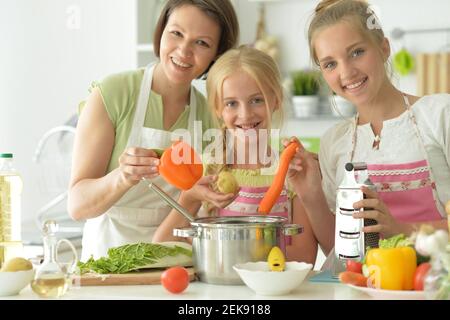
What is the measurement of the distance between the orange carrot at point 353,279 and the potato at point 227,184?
20.7 inches

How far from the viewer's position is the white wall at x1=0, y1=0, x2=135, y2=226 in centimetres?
351

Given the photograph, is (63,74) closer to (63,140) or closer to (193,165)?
(63,140)

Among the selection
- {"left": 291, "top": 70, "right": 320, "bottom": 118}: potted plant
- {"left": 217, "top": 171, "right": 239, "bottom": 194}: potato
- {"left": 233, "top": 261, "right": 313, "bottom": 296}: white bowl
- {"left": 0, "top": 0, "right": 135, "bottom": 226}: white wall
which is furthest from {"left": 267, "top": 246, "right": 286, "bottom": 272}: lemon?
{"left": 0, "top": 0, "right": 135, "bottom": 226}: white wall

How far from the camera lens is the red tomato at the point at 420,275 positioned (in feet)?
3.94

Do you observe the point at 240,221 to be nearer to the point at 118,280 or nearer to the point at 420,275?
the point at 118,280

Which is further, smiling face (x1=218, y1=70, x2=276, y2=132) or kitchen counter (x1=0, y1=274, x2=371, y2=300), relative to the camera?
smiling face (x1=218, y1=70, x2=276, y2=132)

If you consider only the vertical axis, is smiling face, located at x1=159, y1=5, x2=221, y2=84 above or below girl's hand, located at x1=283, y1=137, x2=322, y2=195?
above

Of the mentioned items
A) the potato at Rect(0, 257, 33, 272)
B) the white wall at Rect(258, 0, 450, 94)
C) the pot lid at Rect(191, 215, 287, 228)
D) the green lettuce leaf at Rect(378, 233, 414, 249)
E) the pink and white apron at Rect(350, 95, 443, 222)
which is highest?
the white wall at Rect(258, 0, 450, 94)

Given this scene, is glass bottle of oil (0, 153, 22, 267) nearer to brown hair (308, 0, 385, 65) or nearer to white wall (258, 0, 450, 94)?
brown hair (308, 0, 385, 65)

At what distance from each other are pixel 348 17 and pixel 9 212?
0.89m

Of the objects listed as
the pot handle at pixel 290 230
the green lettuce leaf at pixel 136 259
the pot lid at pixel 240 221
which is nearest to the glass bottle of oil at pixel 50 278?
the green lettuce leaf at pixel 136 259

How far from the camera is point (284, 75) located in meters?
3.52

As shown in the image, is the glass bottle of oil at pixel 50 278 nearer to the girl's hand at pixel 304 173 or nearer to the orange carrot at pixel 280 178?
the orange carrot at pixel 280 178

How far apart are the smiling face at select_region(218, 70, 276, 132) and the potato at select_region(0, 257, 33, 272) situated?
2.24ft
